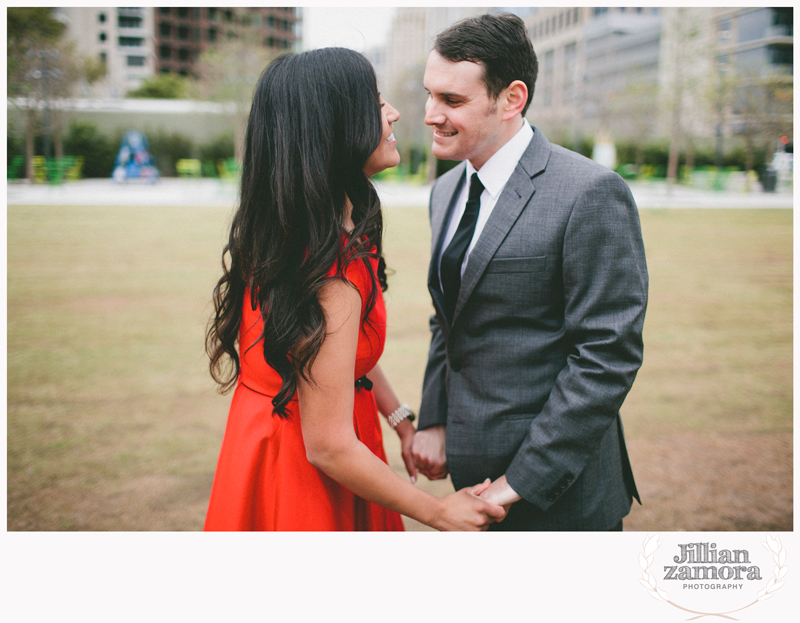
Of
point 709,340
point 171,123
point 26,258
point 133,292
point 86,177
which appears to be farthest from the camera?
point 171,123

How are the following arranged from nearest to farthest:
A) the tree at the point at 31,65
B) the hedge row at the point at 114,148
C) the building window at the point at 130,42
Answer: the tree at the point at 31,65, the hedge row at the point at 114,148, the building window at the point at 130,42

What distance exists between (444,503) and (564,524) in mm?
414

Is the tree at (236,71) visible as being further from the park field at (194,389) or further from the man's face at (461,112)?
the man's face at (461,112)

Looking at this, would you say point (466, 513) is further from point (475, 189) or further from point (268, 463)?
point (475, 189)

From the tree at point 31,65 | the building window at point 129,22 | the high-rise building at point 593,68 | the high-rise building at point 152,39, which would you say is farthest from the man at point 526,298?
the building window at point 129,22

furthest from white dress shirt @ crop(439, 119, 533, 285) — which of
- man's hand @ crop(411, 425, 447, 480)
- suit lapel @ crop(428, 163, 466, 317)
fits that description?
man's hand @ crop(411, 425, 447, 480)

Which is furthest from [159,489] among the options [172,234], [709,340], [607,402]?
[172,234]

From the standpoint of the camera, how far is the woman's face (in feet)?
4.97

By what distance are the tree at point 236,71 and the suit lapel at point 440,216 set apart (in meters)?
25.5

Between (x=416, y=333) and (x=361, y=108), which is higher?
(x=361, y=108)

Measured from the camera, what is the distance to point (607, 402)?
1522 mm

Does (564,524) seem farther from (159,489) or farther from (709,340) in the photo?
(709,340)

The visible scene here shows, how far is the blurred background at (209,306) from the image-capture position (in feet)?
11.7

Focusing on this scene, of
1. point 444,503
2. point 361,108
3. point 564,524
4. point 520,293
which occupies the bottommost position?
point 564,524
